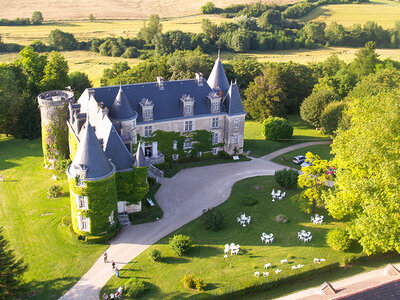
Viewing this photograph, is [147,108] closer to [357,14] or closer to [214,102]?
[214,102]

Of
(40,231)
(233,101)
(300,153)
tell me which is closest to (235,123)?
(233,101)

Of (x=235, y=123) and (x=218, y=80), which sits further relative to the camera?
(x=218, y=80)

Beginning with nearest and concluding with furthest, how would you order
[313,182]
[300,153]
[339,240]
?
[339,240] < [313,182] < [300,153]

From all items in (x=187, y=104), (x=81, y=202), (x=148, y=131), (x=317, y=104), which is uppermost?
(x=187, y=104)

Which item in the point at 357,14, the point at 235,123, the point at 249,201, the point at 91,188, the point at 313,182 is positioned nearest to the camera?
the point at 91,188

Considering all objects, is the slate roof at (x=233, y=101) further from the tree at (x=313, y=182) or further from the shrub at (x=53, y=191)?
the shrub at (x=53, y=191)

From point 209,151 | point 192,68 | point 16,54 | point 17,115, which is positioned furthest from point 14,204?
point 16,54

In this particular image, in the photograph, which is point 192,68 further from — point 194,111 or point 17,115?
point 17,115
